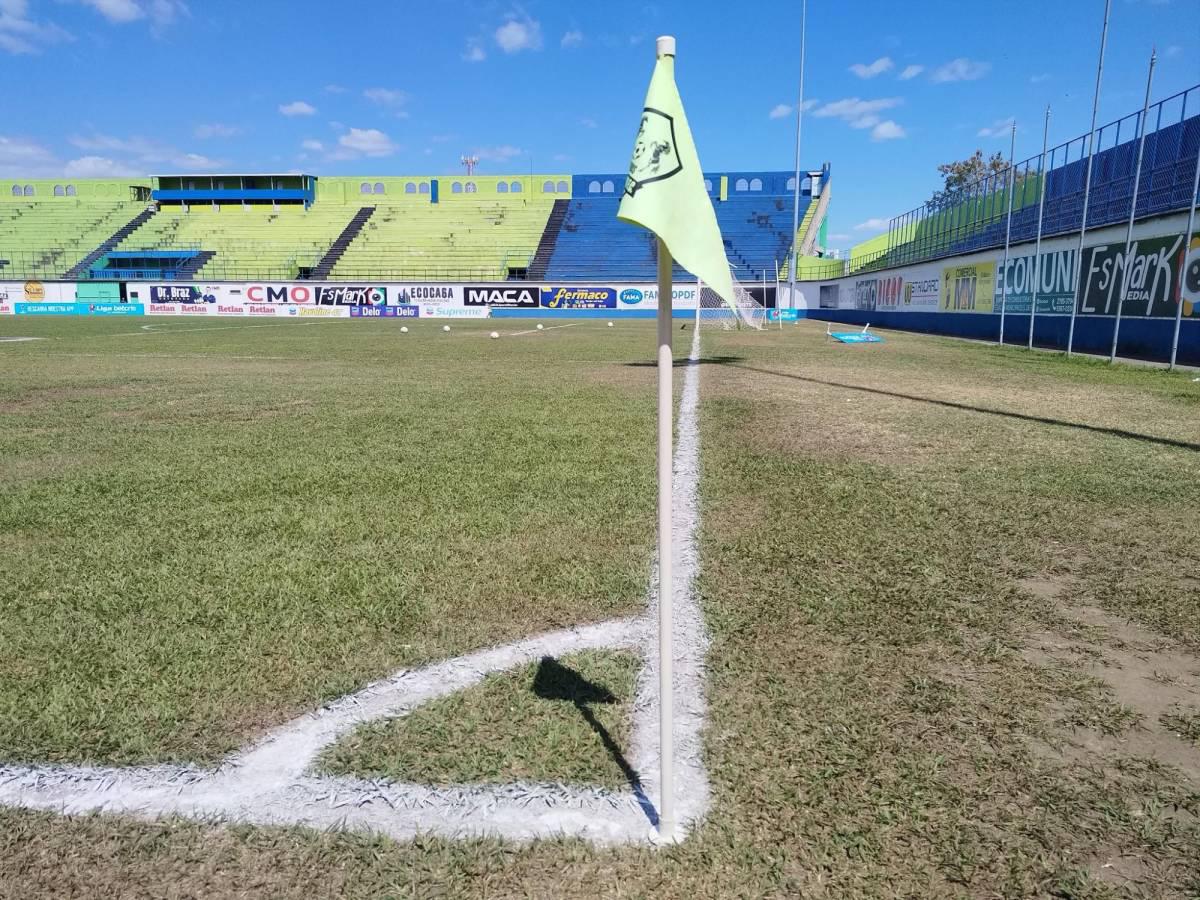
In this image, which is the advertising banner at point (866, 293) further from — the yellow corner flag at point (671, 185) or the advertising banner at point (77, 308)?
the advertising banner at point (77, 308)

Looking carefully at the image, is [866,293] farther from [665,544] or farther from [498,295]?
[665,544]

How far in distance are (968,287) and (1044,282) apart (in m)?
5.70

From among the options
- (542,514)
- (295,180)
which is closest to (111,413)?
(542,514)

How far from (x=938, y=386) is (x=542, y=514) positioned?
27.5 ft

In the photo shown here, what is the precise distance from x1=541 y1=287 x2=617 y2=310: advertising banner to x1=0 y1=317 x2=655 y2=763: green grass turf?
39788 mm

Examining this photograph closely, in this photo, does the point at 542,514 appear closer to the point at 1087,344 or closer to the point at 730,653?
the point at 730,653

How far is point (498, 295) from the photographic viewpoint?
47875 millimetres

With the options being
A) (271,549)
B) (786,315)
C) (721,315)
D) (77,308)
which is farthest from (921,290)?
(77,308)

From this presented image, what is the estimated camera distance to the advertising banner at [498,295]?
47.7 meters

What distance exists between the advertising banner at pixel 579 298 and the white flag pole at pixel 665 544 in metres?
46.7

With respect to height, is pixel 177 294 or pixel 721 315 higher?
pixel 177 294

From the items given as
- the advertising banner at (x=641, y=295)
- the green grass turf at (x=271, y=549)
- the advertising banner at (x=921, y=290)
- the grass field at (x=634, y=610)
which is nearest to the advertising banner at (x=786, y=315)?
the advertising banner at (x=641, y=295)

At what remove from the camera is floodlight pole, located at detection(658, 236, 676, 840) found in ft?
5.90

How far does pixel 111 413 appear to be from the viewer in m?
8.25
